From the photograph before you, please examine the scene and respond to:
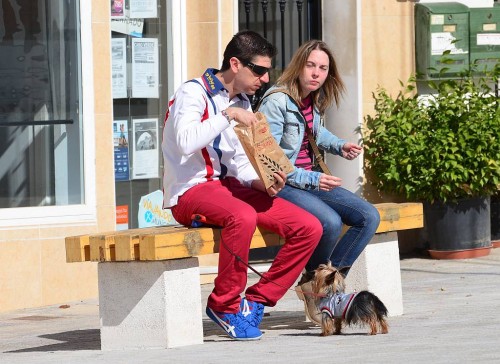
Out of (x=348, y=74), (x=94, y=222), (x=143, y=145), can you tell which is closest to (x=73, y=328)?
(x=94, y=222)

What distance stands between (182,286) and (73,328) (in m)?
1.82

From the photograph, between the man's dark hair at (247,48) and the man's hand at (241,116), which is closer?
the man's hand at (241,116)

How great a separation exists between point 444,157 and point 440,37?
1277 millimetres

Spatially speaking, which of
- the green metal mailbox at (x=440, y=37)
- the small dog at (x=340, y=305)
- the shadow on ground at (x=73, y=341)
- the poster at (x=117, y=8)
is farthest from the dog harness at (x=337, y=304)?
the green metal mailbox at (x=440, y=37)

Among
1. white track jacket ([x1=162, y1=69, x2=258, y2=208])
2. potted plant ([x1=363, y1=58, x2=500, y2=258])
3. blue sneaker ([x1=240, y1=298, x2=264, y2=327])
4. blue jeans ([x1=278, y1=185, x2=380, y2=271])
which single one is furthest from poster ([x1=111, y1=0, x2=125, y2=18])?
blue sneaker ([x1=240, y1=298, x2=264, y2=327])

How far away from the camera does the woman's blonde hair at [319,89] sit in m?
8.12

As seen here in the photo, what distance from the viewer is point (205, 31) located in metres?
11.3

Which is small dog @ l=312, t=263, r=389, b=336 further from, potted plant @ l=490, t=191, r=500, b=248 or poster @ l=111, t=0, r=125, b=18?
potted plant @ l=490, t=191, r=500, b=248

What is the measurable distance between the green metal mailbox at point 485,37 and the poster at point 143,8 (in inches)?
117

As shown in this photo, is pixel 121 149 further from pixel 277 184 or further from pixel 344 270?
pixel 277 184

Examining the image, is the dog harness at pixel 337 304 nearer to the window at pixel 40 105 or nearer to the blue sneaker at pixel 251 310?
the blue sneaker at pixel 251 310

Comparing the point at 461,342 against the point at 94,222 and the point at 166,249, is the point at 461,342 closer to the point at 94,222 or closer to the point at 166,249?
the point at 166,249

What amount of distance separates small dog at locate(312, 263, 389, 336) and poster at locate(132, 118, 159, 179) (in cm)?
353

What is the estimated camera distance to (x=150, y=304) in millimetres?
7469
